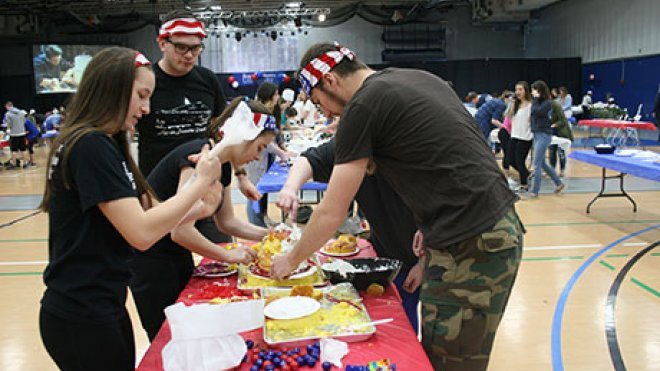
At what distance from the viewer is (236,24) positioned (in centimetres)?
1906

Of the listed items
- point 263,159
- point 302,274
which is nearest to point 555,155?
point 263,159

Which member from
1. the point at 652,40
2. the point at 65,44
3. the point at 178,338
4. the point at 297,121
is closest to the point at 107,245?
the point at 178,338

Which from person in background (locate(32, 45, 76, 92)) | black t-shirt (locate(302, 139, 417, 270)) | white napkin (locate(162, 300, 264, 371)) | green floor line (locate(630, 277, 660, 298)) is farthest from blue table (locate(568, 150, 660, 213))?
person in background (locate(32, 45, 76, 92))

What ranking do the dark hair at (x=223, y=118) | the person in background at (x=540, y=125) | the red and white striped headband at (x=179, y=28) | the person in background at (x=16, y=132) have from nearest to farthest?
the dark hair at (x=223, y=118) → the red and white striped headband at (x=179, y=28) → the person in background at (x=540, y=125) → the person in background at (x=16, y=132)

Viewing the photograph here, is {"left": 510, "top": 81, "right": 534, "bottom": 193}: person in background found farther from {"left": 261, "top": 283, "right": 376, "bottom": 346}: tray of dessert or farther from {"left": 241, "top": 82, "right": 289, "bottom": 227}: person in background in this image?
{"left": 261, "top": 283, "right": 376, "bottom": 346}: tray of dessert

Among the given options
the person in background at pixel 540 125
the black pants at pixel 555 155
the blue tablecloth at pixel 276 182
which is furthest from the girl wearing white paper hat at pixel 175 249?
the black pants at pixel 555 155

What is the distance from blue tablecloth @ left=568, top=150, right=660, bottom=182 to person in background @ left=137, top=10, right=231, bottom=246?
4205 mm

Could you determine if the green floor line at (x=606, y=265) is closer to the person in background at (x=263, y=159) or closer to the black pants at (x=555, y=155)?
the person in background at (x=263, y=159)

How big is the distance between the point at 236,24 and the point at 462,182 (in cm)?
1873

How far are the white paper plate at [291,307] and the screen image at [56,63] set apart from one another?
62.7 ft

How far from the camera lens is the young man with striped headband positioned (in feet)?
5.20

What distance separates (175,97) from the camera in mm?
2986

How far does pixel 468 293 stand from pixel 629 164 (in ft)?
15.5

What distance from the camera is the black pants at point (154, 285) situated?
6.86 feet
